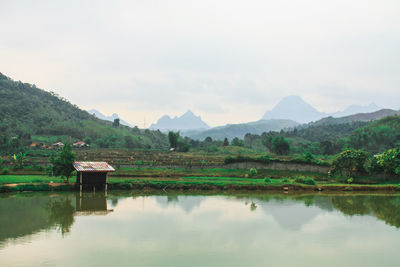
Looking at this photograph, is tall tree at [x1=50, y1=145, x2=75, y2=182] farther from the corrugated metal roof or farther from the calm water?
the calm water

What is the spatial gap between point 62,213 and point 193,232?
336 inches

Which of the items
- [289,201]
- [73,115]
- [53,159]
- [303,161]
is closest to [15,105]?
[73,115]

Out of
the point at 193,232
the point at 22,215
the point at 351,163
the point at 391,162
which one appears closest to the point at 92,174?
the point at 22,215

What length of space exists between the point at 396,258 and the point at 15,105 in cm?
10819

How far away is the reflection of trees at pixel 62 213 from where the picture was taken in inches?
681

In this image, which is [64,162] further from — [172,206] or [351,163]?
[351,163]

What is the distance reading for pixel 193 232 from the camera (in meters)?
16.5

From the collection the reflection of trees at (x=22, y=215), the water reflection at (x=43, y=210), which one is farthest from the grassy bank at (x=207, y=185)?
the reflection of trees at (x=22, y=215)

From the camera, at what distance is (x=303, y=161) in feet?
136

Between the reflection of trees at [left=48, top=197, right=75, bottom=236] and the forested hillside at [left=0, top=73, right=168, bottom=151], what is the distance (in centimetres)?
4811

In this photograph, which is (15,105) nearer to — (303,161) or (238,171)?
(238,171)

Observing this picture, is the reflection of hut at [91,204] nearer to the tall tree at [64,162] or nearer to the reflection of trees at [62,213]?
the reflection of trees at [62,213]

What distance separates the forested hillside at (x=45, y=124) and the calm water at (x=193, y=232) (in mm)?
51615

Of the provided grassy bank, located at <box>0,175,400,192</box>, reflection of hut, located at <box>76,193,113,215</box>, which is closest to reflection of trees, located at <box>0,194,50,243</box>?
reflection of hut, located at <box>76,193,113,215</box>
